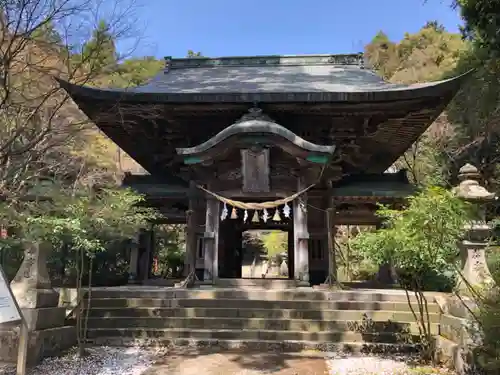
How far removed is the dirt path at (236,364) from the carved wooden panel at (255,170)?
13.0 feet

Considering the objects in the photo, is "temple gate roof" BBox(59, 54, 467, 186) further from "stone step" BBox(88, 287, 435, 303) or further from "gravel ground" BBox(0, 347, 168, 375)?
"gravel ground" BBox(0, 347, 168, 375)

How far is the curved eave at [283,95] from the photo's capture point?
28.4 feet

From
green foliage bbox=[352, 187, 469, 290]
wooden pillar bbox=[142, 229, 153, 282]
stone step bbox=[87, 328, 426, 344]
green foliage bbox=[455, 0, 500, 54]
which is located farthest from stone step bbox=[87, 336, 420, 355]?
green foliage bbox=[455, 0, 500, 54]

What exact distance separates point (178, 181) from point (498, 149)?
12.2 metres

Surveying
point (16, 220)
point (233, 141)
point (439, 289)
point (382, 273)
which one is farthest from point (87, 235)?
point (382, 273)

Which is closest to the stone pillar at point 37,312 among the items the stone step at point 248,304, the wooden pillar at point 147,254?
the stone step at point 248,304

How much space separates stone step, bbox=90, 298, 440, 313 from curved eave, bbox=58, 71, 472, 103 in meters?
4.21

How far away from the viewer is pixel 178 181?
1138 centimetres

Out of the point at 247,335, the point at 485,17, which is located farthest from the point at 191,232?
the point at 485,17

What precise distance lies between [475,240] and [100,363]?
5759mm

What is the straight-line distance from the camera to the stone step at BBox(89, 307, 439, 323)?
7.12m

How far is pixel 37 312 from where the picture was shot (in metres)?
5.71

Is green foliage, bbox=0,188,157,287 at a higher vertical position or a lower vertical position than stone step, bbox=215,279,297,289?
higher

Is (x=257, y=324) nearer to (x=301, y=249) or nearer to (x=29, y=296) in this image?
(x=301, y=249)
